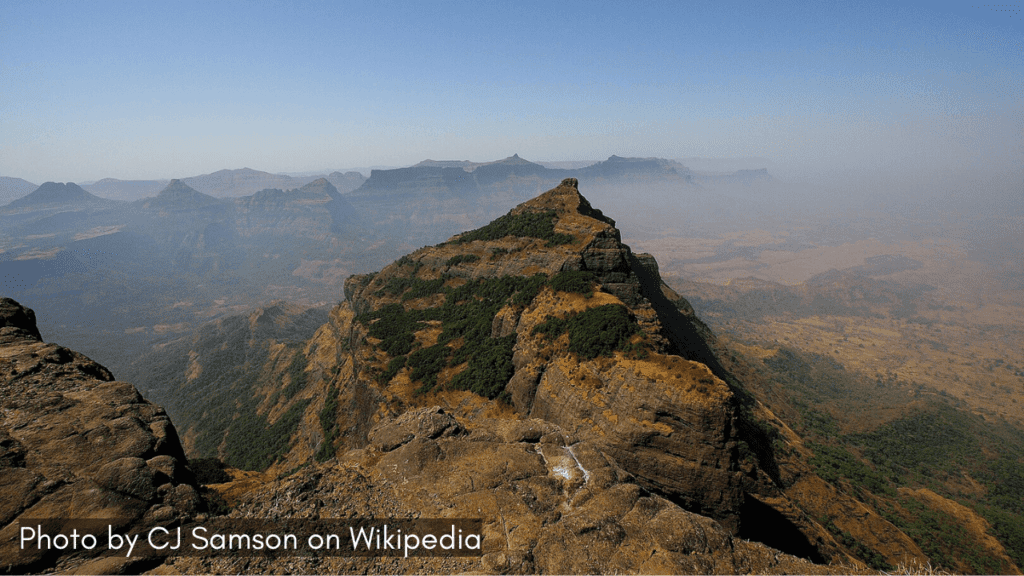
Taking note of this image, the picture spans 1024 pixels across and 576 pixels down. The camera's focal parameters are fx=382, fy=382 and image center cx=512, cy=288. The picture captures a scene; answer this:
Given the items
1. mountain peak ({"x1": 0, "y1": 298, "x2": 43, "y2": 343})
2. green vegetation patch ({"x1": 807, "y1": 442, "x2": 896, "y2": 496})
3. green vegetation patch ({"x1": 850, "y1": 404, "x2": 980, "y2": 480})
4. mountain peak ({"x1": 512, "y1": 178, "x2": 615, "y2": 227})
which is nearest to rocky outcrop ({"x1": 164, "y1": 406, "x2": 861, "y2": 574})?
mountain peak ({"x1": 0, "y1": 298, "x2": 43, "y2": 343})

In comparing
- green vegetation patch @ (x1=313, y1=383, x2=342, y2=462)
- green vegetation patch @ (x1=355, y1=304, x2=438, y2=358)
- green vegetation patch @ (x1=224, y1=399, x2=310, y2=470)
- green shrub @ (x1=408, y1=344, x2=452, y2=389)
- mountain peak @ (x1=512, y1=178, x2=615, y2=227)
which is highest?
mountain peak @ (x1=512, y1=178, x2=615, y2=227)

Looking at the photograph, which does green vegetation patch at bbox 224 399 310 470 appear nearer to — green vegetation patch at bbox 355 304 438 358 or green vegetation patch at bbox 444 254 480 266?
green vegetation patch at bbox 355 304 438 358

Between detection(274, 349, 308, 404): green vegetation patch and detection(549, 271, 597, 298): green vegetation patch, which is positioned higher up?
detection(549, 271, 597, 298): green vegetation patch

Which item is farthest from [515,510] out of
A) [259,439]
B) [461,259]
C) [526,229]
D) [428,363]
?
[259,439]

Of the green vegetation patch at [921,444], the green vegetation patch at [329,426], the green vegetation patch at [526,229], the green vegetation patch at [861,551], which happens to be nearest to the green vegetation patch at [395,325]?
the green vegetation patch at [329,426]

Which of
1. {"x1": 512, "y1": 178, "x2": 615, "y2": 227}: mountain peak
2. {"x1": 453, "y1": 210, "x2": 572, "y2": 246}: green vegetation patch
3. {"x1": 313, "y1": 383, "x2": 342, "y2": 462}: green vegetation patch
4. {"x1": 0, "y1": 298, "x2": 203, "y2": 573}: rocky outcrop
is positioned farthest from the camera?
{"x1": 512, "y1": 178, "x2": 615, "y2": 227}: mountain peak
